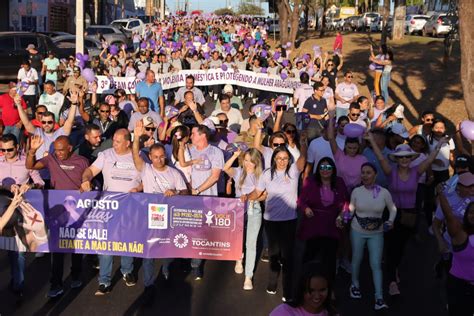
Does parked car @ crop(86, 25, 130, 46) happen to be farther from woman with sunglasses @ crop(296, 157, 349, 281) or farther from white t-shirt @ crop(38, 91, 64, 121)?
woman with sunglasses @ crop(296, 157, 349, 281)

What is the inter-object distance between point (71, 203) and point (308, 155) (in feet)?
9.96

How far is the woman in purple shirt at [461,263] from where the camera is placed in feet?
15.4

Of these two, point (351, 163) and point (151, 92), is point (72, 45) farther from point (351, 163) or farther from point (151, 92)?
point (351, 163)

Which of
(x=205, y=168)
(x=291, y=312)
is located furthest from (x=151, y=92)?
(x=291, y=312)

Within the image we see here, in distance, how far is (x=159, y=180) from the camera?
6.26 metres

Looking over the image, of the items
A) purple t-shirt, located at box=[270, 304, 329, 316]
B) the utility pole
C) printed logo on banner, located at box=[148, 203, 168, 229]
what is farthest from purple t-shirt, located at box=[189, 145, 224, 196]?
the utility pole

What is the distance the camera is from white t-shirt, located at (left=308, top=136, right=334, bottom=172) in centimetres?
745

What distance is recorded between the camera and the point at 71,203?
6.25 m

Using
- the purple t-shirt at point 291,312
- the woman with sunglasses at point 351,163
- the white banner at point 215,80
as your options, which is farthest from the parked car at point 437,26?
the purple t-shirt at point 291,312

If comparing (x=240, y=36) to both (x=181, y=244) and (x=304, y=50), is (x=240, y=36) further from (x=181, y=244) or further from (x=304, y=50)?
(x=181, y=244)

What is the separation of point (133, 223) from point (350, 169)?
249cm

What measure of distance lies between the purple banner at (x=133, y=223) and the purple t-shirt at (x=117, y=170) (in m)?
0.11

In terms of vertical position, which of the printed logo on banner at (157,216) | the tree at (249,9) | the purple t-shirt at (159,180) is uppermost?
the tree at (249,9)

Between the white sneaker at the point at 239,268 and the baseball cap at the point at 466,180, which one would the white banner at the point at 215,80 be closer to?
Result: the white sneaker at the point at 239,268
